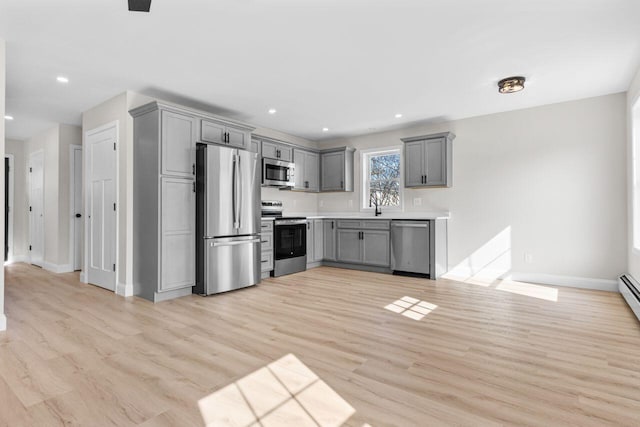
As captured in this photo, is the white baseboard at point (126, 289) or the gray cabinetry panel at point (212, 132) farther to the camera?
the gray cabinetry panel at point (212, 132)

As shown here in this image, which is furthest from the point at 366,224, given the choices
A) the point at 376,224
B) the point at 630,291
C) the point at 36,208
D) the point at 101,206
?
the point at 36,208

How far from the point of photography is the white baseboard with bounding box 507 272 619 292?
418 cm

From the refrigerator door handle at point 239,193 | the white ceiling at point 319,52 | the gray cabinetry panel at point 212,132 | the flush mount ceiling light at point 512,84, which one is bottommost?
the refrigerator door handle at point 239,193

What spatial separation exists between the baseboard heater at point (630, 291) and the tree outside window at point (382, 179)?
3.01 metres

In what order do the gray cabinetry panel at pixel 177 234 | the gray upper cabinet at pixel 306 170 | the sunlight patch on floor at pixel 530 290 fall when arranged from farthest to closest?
the gray upper cabinet at pixel 306 170, the sunlight patch on floor at pixel 530 290, the gray cabinetry panel at pixel 177 234

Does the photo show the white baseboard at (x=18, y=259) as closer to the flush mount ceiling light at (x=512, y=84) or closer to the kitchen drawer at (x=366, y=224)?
the kitchen drawer at (x=366, y=224)

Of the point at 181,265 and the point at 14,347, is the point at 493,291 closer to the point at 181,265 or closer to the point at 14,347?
the point at 181,265

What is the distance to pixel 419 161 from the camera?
539cm

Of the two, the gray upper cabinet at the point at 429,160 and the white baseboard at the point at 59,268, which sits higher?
the gray upper cabinet at the point at 429,160

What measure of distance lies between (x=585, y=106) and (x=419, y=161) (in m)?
2.17

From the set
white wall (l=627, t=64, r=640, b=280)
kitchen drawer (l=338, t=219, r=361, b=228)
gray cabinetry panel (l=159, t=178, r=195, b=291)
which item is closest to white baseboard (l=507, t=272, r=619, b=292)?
white wall (l=627, t=64, r=640, b=280)

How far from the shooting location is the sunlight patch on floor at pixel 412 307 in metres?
3.27

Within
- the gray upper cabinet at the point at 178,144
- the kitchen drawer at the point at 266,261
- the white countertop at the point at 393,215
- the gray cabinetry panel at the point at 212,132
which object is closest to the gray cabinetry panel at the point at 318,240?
the white countertop at the point at 393,215

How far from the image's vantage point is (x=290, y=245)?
17.9 feet
